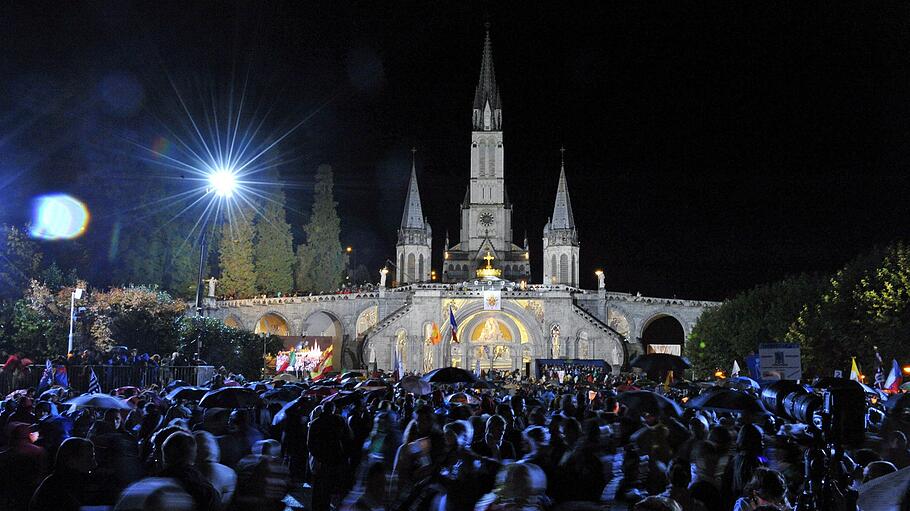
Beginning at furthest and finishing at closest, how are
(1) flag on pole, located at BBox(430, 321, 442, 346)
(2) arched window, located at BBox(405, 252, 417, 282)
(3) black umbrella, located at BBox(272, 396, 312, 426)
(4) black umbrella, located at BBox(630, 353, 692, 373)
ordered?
1. (2) arched window, located at BBox(405, 252, 417, 282)
2. (1) flag on pole, located at BBox(430, 321, 442, 346)
3. (4) black umbrella, located at BBox(630, 353, 692, 373)
4. (3) black umbrella, located at BBox(272, 396, 312, 426)

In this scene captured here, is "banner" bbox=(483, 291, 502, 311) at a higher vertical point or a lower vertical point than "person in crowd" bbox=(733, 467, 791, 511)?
higher

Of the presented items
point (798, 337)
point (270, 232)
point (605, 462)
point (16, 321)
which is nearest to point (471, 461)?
point (605, 462)

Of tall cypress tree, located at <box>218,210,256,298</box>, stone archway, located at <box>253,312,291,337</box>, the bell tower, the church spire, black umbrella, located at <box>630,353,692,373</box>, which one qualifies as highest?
the church spire

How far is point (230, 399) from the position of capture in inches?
546

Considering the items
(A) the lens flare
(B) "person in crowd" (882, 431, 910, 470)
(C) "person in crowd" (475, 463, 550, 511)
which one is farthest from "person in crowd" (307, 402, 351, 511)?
(A) the lens flare

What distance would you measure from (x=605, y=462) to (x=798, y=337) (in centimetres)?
3274

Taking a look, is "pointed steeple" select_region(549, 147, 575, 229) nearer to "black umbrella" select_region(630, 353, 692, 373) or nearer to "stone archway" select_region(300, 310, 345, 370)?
"stone archway" select_region(300, 310, 345, 370)

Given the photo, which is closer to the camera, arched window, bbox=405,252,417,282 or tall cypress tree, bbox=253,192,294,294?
tall cypress tree, bbox=253,192,294,294

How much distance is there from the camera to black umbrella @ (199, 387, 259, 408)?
13750mm

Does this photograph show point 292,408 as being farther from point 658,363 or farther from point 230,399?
point 658,363

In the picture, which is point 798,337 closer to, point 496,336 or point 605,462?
point 496,336

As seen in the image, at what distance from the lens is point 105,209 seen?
49562mm

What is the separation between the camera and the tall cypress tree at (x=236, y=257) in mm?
61656

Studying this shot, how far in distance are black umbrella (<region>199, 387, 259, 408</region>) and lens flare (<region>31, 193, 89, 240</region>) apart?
32.3m
